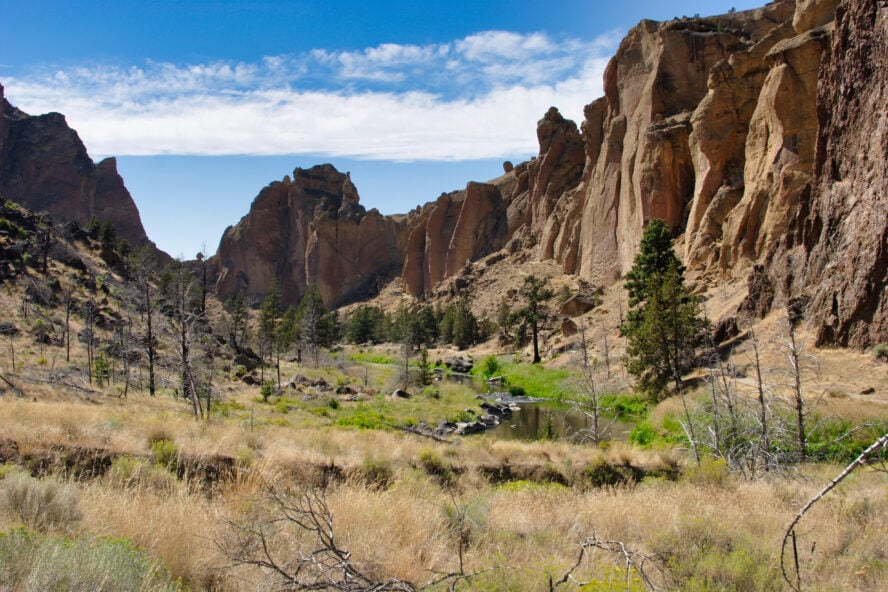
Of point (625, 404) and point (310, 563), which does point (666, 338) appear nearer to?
point (625, 404)

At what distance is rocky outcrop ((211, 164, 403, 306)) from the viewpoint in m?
126

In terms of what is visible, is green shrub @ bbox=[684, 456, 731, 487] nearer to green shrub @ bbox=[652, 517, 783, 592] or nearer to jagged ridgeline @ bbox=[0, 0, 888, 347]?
green shrub @ bbox=[652, 517, 783, 592]

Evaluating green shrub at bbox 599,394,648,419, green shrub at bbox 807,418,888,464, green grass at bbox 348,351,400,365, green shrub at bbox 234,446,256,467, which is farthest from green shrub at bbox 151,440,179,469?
green grass at bbox 348,351,400,365

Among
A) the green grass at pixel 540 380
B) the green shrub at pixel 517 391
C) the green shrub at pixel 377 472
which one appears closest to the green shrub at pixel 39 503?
the green shrub at pixel 377 472

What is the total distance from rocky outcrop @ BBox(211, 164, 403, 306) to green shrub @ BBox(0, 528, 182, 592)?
122m

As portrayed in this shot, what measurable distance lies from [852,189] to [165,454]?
2854cm

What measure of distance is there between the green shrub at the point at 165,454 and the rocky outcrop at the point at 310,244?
386ft

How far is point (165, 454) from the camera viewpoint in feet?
23.6

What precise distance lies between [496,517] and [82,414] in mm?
7460

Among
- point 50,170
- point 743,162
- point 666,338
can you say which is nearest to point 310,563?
point 666,338

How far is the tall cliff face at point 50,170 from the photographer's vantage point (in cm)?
12153

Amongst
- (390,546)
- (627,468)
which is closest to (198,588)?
(390,546)

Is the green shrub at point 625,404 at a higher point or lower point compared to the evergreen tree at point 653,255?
lower

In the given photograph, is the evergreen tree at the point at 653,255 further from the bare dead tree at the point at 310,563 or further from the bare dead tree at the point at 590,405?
the bare dead tree at the point at 310,563
